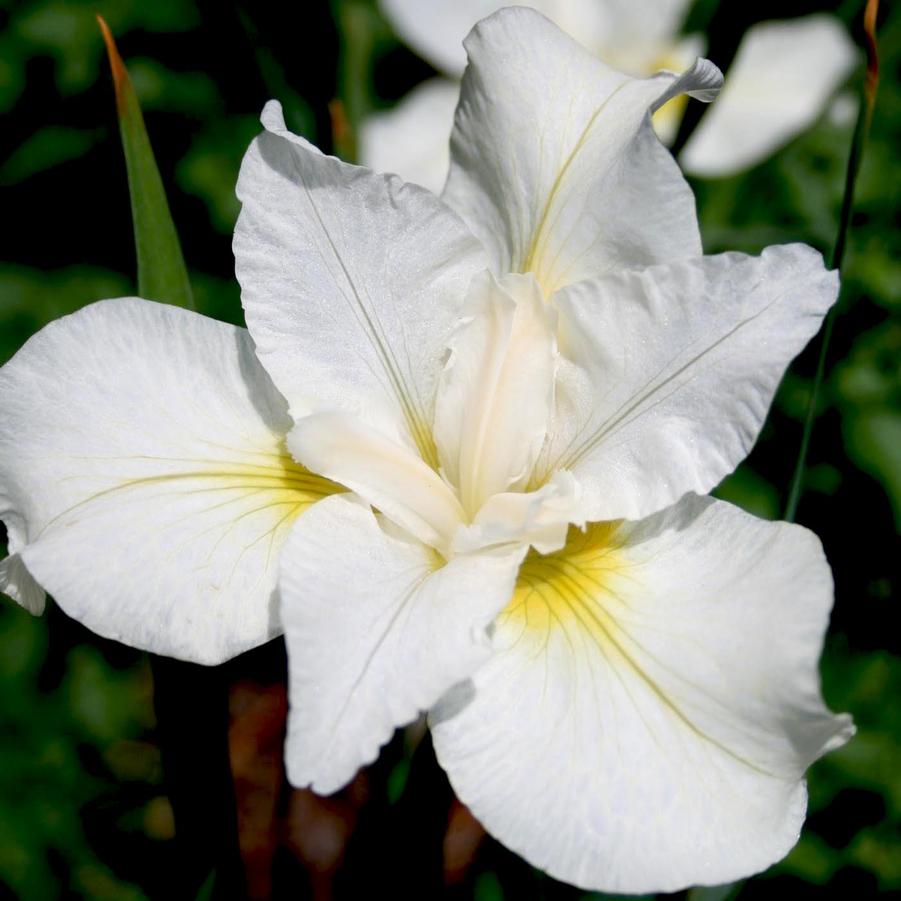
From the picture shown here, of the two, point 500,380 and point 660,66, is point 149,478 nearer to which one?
point 500,380

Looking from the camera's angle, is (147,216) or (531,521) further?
(147,216)

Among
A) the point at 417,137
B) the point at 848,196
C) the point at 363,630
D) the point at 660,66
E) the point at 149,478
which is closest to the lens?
the point at 363,630

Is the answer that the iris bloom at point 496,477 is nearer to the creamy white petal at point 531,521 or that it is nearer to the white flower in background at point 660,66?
the creamy white petal at point 531,521

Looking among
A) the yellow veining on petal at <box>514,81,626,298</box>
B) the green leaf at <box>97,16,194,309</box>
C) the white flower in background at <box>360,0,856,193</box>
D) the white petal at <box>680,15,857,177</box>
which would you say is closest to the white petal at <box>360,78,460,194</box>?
the white flower in background at <box>360,0,856,193</box>

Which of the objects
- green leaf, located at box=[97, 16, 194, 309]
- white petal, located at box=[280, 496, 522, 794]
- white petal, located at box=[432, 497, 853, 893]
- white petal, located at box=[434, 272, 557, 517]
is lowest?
white petal, located at box=[432, 497, 853, 893]

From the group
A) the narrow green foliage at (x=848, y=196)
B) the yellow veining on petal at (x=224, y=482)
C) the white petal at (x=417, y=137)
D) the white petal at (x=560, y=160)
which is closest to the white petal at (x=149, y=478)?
the yellow veining on petal at (x=224, y=482)

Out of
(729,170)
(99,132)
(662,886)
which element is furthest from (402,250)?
(99,132)

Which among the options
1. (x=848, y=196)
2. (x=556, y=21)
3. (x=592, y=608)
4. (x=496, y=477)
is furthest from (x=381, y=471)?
(x=556, y=21)

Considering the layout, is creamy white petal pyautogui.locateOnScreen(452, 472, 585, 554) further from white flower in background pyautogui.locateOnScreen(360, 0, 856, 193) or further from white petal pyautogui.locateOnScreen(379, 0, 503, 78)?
white petal pyautogui.locateOnScreen(379, 0, 503, 78)

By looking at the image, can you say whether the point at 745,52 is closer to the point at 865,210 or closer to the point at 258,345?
the point at 865,210
